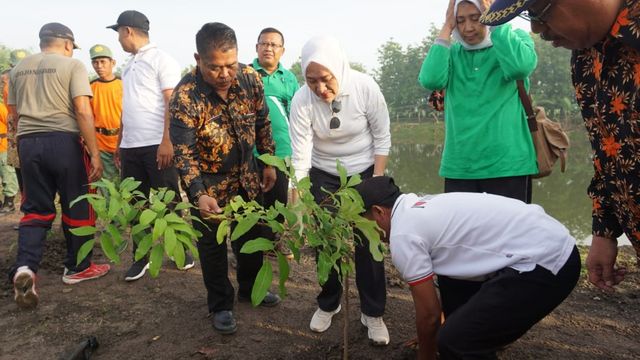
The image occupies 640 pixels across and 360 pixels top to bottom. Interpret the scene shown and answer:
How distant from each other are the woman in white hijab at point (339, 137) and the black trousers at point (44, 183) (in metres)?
1.77

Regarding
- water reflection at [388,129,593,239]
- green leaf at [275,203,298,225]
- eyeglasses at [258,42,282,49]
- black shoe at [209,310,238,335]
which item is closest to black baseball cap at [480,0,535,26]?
green leaf at [275,203,298,225]

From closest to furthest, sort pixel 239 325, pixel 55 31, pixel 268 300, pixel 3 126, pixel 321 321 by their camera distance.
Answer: pixel 321 321 → pixel 239 325 → pixel 268 300 → pixel 55 31 → pixel 3 126

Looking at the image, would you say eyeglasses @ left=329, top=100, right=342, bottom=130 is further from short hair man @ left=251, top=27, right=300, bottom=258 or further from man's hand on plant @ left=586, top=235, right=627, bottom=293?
man's hand on plant @ left=586, top=235, right=627, bottom=293

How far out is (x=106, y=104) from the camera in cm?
420

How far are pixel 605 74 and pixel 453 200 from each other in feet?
2.27

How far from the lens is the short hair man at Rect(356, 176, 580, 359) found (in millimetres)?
1619

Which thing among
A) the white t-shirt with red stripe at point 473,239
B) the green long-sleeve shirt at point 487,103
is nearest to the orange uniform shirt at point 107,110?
the green long-sleeve shirt at point 487,103

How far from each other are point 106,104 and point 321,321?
10.1 feet

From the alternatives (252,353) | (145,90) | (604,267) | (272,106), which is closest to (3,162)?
(145,90)

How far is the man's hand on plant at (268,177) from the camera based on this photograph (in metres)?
2.94

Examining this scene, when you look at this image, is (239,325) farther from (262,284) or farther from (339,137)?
(262,284)

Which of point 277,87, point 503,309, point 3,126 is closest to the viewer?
point 503,309

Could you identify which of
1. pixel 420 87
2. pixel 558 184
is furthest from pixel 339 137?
pixel 420 87

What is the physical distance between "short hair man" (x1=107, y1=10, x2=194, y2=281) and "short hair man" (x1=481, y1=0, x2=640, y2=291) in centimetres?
263
